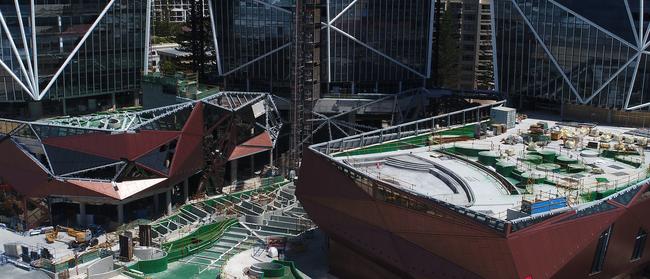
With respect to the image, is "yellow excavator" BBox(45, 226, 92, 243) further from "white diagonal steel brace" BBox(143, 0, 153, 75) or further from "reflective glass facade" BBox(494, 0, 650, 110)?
"reflective glass facade" BBox(494, 0, 650, 110)

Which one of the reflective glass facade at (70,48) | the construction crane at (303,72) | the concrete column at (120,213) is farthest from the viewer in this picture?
the construction crane at (303,72)

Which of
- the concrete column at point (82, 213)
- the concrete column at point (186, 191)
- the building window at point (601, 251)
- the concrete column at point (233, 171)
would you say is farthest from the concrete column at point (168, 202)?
the building window at point (601, 251)

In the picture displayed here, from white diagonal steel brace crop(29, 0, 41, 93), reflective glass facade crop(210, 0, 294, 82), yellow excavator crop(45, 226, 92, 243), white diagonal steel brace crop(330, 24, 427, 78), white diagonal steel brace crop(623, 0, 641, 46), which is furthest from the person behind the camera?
reflective glass facade crop(210, 0, 294, 82)

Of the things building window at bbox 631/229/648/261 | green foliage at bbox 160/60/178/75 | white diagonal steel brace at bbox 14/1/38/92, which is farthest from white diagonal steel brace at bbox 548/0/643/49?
green foliage at bbox 160/60/178/75

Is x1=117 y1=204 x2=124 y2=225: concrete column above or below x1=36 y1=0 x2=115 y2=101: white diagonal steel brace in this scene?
below

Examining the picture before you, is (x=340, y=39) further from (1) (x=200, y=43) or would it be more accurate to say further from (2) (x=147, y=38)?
(1) (x=200, y=43)

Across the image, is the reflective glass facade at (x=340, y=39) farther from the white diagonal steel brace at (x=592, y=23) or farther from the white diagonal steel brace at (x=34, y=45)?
the white diagonal steel brace at (x=34, y=45)
